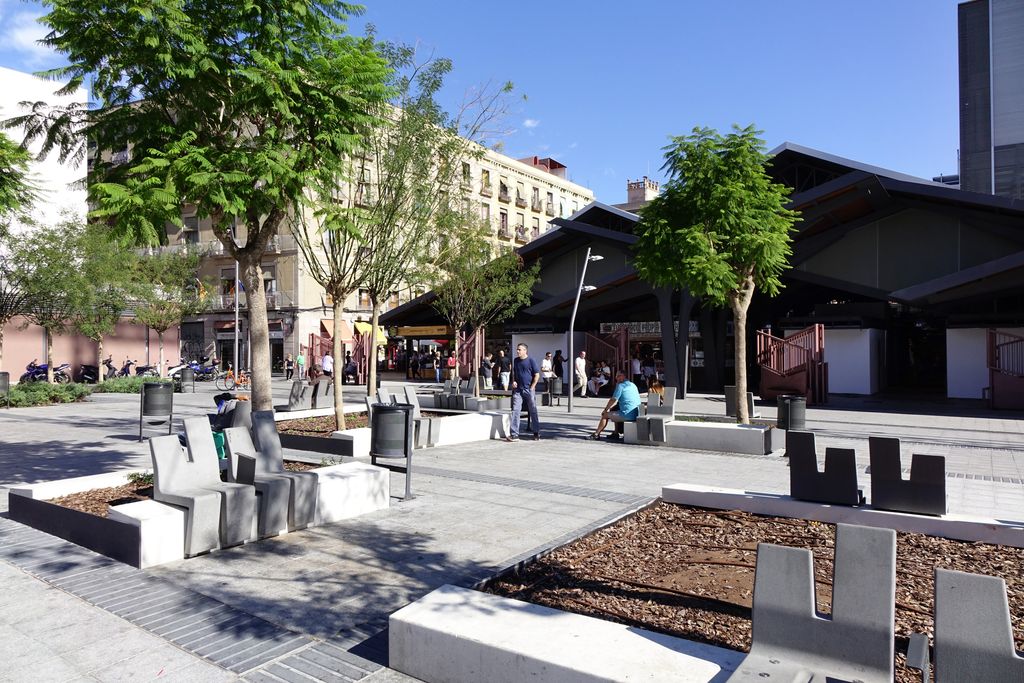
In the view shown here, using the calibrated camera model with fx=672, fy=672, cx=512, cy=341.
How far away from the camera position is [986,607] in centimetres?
230

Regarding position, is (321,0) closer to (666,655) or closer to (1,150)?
(1,150)

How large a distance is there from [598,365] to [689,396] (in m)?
4.09

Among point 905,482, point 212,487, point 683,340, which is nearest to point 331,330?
point 683,340

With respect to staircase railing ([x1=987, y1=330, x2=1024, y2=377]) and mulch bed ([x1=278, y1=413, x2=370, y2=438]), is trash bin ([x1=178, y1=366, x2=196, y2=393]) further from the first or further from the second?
staircase railing ([x1=987, y1=330, x2=1024, y2=377])

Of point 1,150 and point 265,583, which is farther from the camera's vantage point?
point 1,150

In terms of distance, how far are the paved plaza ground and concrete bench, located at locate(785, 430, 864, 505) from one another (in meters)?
1.70

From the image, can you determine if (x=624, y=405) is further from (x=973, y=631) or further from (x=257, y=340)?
(x=973, y=631)

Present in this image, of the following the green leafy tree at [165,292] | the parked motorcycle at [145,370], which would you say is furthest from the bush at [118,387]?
the parked motorcycle at [145,370]

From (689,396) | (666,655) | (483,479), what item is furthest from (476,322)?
(666,655)

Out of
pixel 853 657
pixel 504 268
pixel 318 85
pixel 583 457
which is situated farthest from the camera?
pixel 504 268

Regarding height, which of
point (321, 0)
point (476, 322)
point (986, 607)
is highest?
point (321, 0)

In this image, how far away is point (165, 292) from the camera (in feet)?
115

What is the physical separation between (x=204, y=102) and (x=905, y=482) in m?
7.11

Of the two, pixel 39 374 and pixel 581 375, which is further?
pixel 39 374
